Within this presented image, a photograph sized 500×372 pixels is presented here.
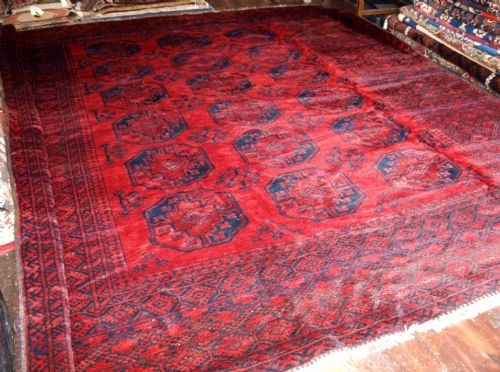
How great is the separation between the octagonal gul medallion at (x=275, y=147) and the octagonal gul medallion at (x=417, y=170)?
0.39 metres

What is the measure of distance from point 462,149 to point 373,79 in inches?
37.3

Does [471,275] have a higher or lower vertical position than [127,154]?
lower

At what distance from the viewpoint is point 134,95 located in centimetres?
294

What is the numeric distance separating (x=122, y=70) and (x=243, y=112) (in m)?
1.01

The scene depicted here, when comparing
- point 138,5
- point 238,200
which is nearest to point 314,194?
point 238,200

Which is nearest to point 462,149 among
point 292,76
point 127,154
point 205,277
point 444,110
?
point 444,110

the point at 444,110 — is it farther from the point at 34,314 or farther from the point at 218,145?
the point at 34,314

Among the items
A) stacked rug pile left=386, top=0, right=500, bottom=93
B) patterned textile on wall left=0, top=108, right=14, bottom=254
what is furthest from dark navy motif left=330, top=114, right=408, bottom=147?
patterned textile on wall left=0, top=108, right=14, bottom=254

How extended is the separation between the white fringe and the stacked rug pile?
191 cm

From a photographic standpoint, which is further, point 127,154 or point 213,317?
point 127,154

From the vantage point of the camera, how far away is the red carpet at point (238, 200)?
157 centimetres

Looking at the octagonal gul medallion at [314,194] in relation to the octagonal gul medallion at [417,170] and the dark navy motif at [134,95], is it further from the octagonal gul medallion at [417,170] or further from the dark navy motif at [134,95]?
the dark navy motif at [134,95]

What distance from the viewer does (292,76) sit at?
324cm

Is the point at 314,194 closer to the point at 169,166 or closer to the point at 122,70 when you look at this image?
the point at 169,166
